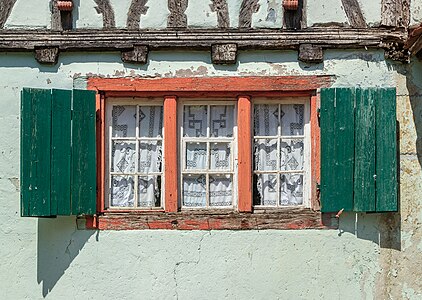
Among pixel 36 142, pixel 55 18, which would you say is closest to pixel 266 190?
pixel 36 142

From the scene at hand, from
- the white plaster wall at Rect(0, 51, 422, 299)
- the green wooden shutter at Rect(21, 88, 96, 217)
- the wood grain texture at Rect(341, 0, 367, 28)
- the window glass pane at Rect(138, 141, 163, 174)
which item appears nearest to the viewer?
the green wooden shutter at Rect(21, 88, 96, 217)

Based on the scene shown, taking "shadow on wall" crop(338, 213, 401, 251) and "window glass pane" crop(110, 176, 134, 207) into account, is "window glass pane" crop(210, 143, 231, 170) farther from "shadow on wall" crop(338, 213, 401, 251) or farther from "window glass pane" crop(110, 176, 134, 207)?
"shadow on wall" crop(338, 213, 401, 251)

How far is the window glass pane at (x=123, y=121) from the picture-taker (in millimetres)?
8156

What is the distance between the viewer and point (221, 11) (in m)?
8.08

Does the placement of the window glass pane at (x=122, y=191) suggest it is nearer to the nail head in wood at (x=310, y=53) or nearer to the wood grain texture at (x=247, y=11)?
the wood grain texture at (x=247, y=11)

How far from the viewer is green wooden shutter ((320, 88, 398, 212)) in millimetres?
7820

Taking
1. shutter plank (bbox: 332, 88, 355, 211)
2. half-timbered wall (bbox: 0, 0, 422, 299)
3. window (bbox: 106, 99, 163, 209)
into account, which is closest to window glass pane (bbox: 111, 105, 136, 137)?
window (bbox: 106, 99, 163, 209)

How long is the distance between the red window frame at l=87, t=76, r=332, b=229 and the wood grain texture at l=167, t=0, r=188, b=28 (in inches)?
21.1

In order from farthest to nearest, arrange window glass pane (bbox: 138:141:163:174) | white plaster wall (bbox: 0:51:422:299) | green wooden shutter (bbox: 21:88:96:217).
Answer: window glass pane (bbox: 138:141:163:174)
white plaster wall (bbox: 0:51:422:299)
green wooden shutter (bbox: 21:88:96:217)

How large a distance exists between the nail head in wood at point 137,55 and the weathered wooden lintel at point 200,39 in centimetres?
5

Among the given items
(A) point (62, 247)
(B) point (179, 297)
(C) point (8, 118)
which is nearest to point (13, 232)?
(A) point (62, 247)

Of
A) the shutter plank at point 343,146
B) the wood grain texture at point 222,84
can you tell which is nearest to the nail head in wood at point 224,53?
the wood grain texture at point 222,84

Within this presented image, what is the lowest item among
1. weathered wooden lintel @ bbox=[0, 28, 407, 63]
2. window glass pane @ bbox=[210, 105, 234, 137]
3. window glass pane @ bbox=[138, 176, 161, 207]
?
window glass pane @ bbox=[138, 176, 161, 207]

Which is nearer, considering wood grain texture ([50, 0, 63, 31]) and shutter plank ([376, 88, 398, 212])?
shutter plank ([376, 88, 398, 212])
